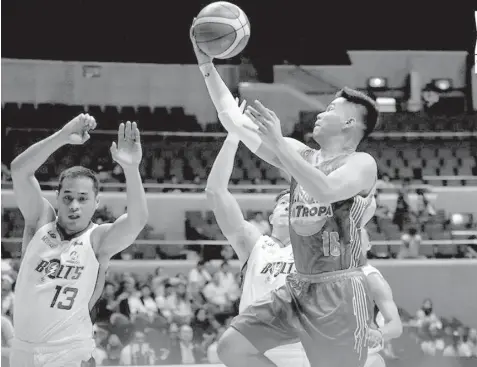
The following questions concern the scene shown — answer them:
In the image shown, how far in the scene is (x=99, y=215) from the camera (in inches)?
484

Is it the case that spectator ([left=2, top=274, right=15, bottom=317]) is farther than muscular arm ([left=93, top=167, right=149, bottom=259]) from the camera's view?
Yes

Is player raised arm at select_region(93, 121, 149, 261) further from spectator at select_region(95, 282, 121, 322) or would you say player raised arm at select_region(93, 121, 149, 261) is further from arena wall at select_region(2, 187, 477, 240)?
arena wall at select_region(2, 187, 477, 240)

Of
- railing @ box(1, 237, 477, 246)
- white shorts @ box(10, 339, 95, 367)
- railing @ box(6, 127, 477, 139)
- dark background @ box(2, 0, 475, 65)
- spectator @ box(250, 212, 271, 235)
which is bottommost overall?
white shorts @ box(10, 339, 95, 367)

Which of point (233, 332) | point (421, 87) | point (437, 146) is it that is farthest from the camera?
point (421, 87)

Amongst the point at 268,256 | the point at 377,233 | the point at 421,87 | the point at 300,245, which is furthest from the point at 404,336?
the point at 421,87

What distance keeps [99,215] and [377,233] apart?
459 cm

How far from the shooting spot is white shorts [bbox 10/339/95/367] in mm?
3609

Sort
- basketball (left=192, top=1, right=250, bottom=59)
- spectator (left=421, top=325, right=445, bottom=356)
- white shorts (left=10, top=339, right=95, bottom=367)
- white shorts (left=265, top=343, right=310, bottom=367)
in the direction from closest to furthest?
white shorts (left=10, top=339, right=95, bottom=367) → basketball (left=192, top=1, right=250, bottom=59) → white shorts (left=265, top=343, right=310, bottom=367) → spectator (left=421, top=325, right=445, bottom=356)

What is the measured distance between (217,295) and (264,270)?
642cm

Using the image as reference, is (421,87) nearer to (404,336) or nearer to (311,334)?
(404,336)

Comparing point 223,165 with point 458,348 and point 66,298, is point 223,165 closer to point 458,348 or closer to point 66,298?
point 66,298

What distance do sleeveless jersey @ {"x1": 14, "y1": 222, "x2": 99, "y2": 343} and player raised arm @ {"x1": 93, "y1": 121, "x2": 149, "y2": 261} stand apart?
0.14 m

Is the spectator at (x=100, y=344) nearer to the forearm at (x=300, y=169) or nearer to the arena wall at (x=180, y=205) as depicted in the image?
the arena wall at (x=180, y=205)

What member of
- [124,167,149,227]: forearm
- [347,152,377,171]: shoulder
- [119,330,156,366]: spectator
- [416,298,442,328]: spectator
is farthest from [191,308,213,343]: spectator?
[347,152,377,171]: shoulder
